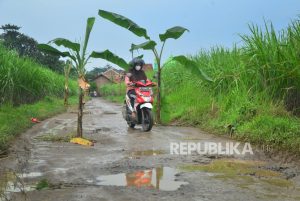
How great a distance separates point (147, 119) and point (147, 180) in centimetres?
527

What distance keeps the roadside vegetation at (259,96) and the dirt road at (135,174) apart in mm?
638

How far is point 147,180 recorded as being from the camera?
5.02 meters

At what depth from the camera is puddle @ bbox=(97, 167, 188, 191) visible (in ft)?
15.6

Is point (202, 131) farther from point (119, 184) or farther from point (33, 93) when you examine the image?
point (33, 93)

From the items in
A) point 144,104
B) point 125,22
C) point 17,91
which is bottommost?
point 144,104

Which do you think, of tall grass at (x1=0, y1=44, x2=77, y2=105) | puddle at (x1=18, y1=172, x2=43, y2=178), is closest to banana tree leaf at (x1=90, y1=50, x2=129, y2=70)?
puddle at (x1=18, y1=172, x2=43, y2=178)

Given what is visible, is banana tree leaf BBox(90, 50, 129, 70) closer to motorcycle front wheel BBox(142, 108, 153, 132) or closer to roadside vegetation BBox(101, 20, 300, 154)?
motorcycle front wheel BBox(142, 108, 153, 132)

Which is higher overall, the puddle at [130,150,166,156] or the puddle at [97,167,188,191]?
the puddle at [130,150,166,156]

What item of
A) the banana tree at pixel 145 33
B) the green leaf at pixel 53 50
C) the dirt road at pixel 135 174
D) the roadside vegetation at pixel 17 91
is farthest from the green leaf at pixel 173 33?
the roadside vegetation at pixel 17 91

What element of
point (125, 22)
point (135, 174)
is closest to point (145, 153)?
point (135, 174)

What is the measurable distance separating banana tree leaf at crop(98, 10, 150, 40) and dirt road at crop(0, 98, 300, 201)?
3.54m

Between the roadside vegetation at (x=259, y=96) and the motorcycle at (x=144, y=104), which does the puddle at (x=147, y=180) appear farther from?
the motorcycle at (x=144, y=104)

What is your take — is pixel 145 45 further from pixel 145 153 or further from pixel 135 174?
pixel 135 174

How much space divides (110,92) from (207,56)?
4001 cm
